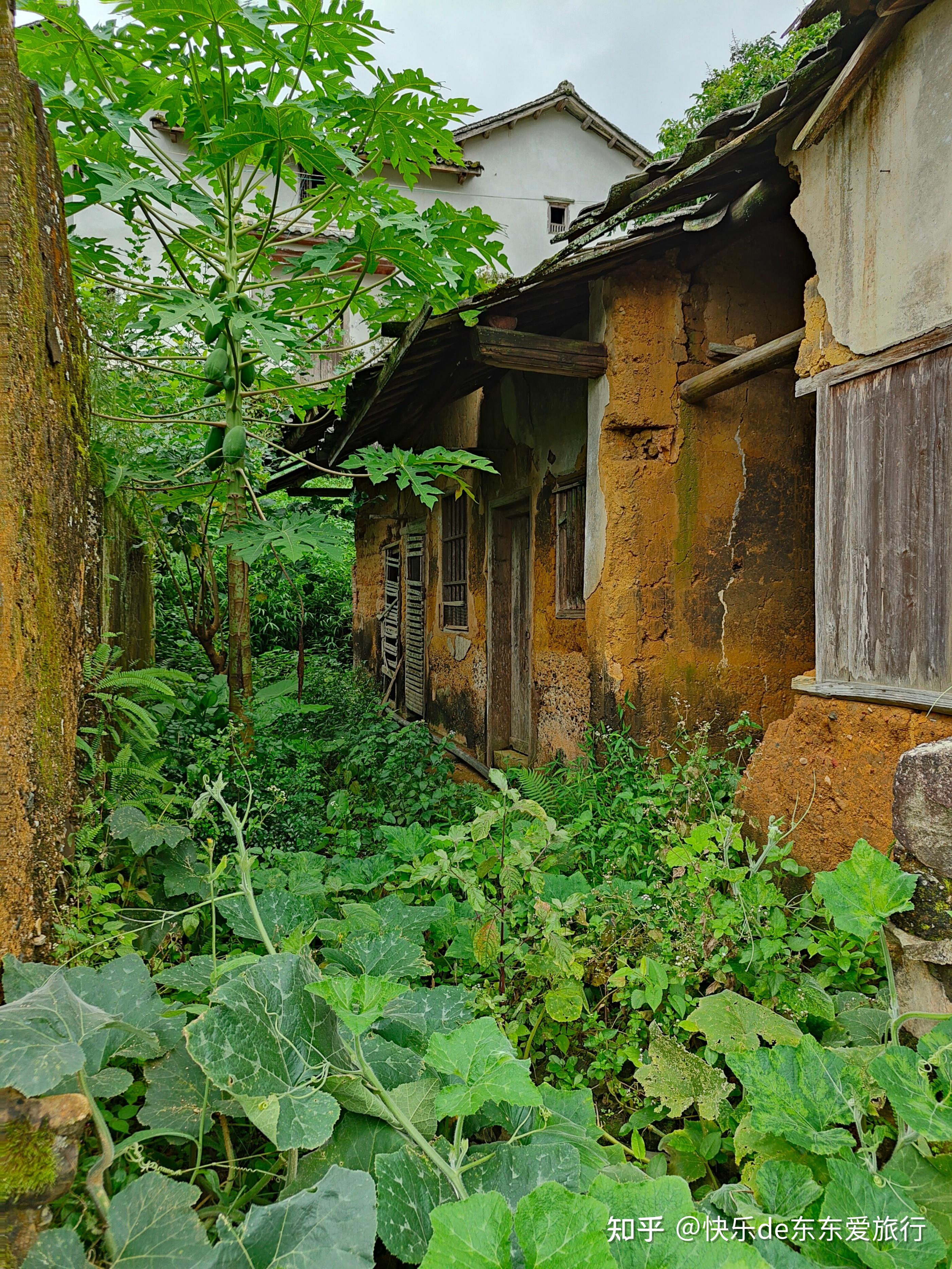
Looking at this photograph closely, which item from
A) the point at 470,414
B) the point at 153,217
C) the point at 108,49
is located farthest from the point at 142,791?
the point at 470,414

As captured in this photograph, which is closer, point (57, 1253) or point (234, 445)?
point (57, 1253)

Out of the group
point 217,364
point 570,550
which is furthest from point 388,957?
point 570,550

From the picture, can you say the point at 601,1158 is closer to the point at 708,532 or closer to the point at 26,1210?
the point at 26,1210

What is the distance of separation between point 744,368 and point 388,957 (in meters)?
3.35

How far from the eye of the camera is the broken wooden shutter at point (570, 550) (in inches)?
194

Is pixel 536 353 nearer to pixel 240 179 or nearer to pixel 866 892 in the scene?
pixel 240 179

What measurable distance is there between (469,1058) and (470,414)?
235 inches

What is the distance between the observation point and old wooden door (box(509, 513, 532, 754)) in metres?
6.01

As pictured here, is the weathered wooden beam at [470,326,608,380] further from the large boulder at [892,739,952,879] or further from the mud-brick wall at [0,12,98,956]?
the large boulder at [892,739,952,879]

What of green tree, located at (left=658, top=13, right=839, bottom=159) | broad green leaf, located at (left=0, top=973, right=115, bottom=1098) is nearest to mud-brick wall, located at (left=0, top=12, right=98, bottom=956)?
broad green leaf, located at (left=0, top=973, right=115, bottom=1098)

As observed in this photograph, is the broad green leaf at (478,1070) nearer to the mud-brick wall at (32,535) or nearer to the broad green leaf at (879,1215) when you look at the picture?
the broad green leaf at (879,1215)

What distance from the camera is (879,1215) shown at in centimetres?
120

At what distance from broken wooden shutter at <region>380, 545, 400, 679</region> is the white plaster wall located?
6474 millimetres

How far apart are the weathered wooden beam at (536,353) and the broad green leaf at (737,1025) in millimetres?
3331
